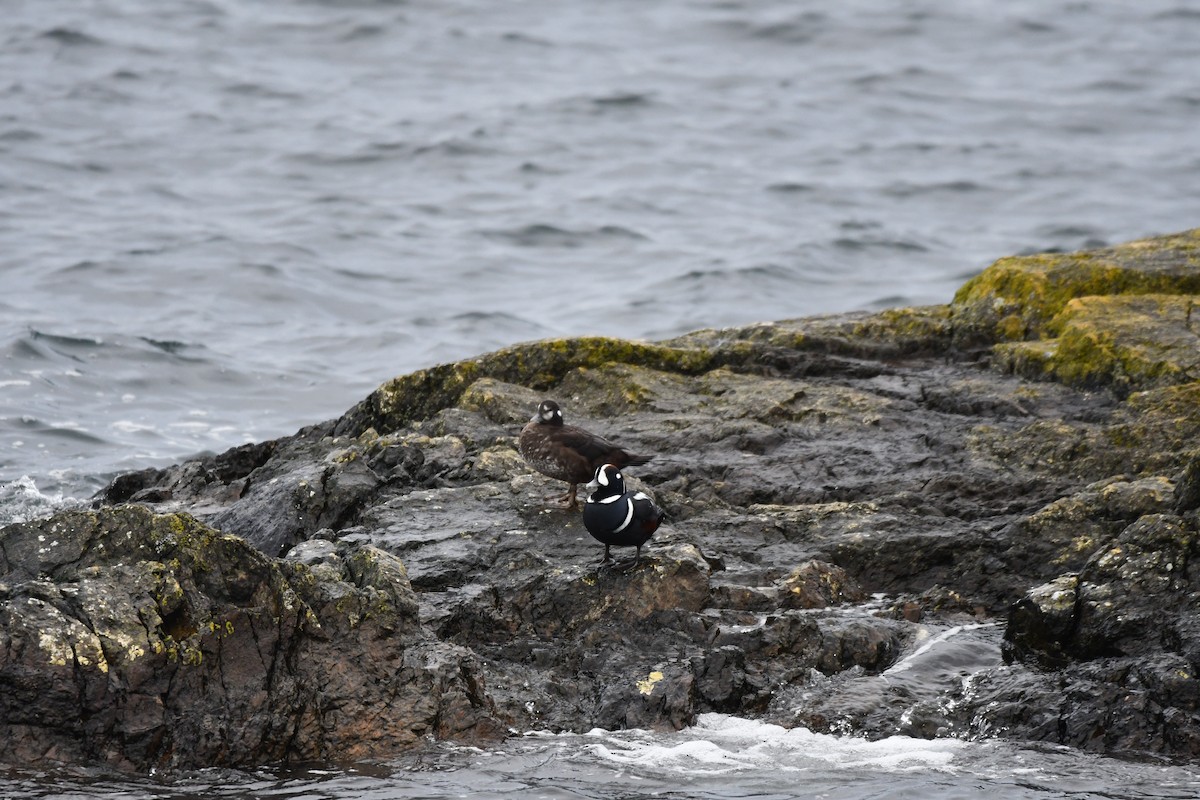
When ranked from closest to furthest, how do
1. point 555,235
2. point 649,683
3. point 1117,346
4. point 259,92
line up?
point 649,683
point 1117,346
point 555,235
point 259,92

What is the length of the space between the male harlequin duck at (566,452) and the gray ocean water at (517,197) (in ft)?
6.81

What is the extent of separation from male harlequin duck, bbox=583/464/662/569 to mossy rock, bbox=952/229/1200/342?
4239 millimetres

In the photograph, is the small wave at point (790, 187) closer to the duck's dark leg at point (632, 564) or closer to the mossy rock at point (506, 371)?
the mossy rock at point (506, 371)

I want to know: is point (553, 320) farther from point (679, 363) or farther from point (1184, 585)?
point (1184, 585)

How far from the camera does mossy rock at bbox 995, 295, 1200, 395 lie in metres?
9.87

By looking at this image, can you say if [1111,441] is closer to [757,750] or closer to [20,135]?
[757,750]

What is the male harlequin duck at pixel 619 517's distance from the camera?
26.1 ft

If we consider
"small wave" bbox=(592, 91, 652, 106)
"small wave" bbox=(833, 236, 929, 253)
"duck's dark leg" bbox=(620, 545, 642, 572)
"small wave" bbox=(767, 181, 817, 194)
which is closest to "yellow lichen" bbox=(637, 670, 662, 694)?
"duck's dark leg" bbox=(620, 545, 642, 572)

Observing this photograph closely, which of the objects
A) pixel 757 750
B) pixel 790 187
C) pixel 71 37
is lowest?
pixel 757 750

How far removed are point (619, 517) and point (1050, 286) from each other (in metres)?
5.10

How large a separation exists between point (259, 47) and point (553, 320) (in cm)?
1775

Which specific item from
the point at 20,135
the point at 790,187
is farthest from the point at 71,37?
the point at 790,187

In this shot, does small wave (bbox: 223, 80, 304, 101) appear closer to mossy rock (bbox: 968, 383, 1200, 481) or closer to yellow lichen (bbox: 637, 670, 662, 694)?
mossy rock (bbox: 968, 383, 1200, 481)

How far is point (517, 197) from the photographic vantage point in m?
27.0
